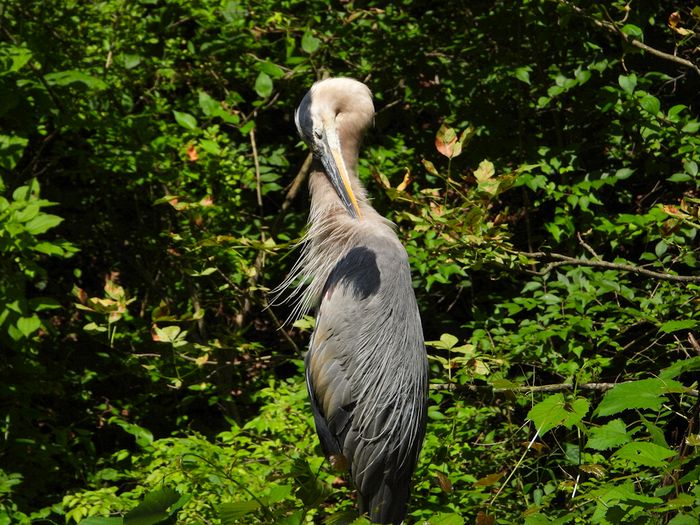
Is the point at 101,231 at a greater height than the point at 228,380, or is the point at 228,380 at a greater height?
the point at 101,231

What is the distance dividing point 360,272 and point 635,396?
155 cm

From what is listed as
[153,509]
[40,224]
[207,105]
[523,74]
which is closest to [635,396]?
[153,509]

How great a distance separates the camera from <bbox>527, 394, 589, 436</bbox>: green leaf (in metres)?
1.94

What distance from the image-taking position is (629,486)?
186cm

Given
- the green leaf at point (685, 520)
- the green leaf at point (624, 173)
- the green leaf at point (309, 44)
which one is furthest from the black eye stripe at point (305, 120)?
the green leaf at point (685, 520)

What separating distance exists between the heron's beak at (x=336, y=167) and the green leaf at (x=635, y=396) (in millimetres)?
1779

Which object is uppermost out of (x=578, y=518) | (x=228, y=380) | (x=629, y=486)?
(x=629, y=486)

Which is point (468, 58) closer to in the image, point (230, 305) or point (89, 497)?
point (230, 305)

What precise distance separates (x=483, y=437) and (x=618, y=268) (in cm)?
120

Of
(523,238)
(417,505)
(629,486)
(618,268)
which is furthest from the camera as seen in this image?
(523,238)

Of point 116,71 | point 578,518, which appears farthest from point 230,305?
point 578,518

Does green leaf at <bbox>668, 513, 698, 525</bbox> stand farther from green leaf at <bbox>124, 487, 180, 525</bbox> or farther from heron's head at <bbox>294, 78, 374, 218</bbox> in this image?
heron's head at <bbox>294, 78, 374, 218</bbox>

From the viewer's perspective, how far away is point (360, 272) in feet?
10.4

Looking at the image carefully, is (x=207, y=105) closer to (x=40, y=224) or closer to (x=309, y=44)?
(x=309, y=44)
